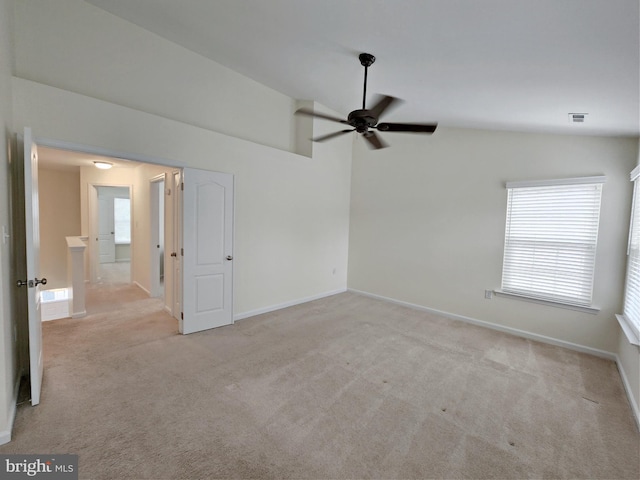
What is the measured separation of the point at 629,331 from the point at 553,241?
130 cm

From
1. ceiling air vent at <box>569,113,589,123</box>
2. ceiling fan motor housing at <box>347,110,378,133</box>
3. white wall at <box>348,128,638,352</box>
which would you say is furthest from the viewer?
white wall at <box>348,128,638,352</box>

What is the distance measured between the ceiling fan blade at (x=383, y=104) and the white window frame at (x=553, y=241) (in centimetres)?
263

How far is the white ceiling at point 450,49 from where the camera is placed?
→ 183 cm

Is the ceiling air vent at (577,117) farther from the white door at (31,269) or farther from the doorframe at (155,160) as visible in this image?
the white door at (31,269)

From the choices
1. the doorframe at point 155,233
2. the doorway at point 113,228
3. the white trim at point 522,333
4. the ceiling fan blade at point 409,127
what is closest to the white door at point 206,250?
the doorframe at point 155,233

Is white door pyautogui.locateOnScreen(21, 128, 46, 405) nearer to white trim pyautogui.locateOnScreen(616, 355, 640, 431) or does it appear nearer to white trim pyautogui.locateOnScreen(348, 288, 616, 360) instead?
white trim pyautogui.locateOnScreen(616, 355, 640, 431)

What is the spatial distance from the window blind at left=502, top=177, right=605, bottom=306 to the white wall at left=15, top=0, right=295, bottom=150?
13.1ft

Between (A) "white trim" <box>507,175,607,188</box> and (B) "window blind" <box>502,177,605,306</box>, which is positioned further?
(B) "window blind" <box>502,177,605,306</box>

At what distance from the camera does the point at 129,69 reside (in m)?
3.25

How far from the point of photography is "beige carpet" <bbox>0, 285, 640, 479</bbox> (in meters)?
1.84

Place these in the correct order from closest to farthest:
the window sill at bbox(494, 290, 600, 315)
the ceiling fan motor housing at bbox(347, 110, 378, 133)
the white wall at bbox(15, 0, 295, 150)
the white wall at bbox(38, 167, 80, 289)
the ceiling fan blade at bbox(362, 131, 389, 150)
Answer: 1. the ceiling fan motor housing at bbox(347, 110, 378, 133)
2. the white wall at bbox(15, 0, 295, 150)
3. the ceiling fan blade at bbox(362, 131, 389, 150)
4. the window sill at bbox(494, 290, 600, 315)
5. the white wall at bbox(38, 167, 80, 289)

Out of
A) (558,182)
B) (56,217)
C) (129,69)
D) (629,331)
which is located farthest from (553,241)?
(56,217)

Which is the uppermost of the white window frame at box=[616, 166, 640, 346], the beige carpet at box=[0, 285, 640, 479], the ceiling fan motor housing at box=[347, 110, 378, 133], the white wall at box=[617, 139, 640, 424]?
the ceiling fan motor housing at box=[347, 110, 378, 133]

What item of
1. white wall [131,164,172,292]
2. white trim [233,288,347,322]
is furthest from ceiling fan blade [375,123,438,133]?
white wall [131,164,172,292]
